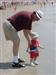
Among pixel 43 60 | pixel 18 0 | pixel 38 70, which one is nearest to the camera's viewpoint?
pixel 38 70

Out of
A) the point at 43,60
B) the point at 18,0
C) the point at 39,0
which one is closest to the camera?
the point at 43,60

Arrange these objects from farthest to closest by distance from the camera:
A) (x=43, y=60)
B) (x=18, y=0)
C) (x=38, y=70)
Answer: (x=18, y=0) < (x=43, y=60) < (x=38, y=70)

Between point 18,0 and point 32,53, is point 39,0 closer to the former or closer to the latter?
point 18,0

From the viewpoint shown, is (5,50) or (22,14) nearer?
(22,14)

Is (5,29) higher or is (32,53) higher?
(5,29)

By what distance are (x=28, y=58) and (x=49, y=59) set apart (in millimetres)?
549

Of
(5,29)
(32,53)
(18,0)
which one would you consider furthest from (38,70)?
(18,0)

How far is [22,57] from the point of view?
10.3 meters

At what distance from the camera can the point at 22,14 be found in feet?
30.0

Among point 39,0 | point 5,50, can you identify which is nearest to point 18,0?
point 39,0

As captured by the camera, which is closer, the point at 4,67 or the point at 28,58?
the point at 4,67

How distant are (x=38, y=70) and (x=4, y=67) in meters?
0.83

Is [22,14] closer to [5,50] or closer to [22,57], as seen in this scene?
[22,57]

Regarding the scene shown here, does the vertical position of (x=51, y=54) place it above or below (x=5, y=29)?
below
